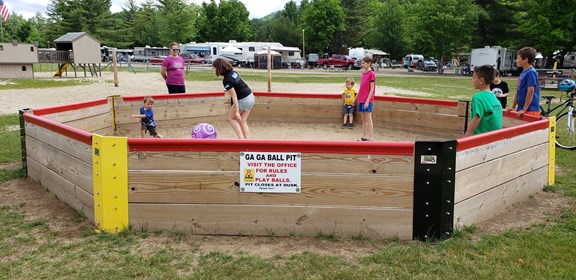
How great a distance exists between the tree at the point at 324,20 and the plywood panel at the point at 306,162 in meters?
74.9

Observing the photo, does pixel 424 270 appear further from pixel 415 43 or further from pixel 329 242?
pixel 415 43

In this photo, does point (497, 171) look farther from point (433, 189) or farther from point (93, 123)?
point (93, 123)

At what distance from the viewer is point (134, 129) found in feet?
36.7

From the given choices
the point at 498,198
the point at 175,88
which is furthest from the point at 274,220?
the point at 175,88

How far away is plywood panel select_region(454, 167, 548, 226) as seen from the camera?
15.6 ft

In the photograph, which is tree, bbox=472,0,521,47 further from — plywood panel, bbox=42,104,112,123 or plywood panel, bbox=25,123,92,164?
plywood panel, bbox=25,123,92,164

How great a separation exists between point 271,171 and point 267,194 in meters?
0.22

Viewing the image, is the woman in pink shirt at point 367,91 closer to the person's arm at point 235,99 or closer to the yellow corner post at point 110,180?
the person's arm at point 235,99

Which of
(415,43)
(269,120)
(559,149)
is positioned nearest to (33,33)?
(415,43)

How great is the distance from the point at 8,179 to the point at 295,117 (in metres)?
7.47

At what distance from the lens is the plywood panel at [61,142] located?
15.9ft

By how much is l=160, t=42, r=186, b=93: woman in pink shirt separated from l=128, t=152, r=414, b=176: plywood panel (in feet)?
21.7

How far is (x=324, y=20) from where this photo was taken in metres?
77.6

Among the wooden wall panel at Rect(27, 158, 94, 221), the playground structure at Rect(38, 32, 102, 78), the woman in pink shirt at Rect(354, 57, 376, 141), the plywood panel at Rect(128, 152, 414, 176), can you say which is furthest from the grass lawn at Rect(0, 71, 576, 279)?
the playground structure at Rect(38, 32, 102, 78)
